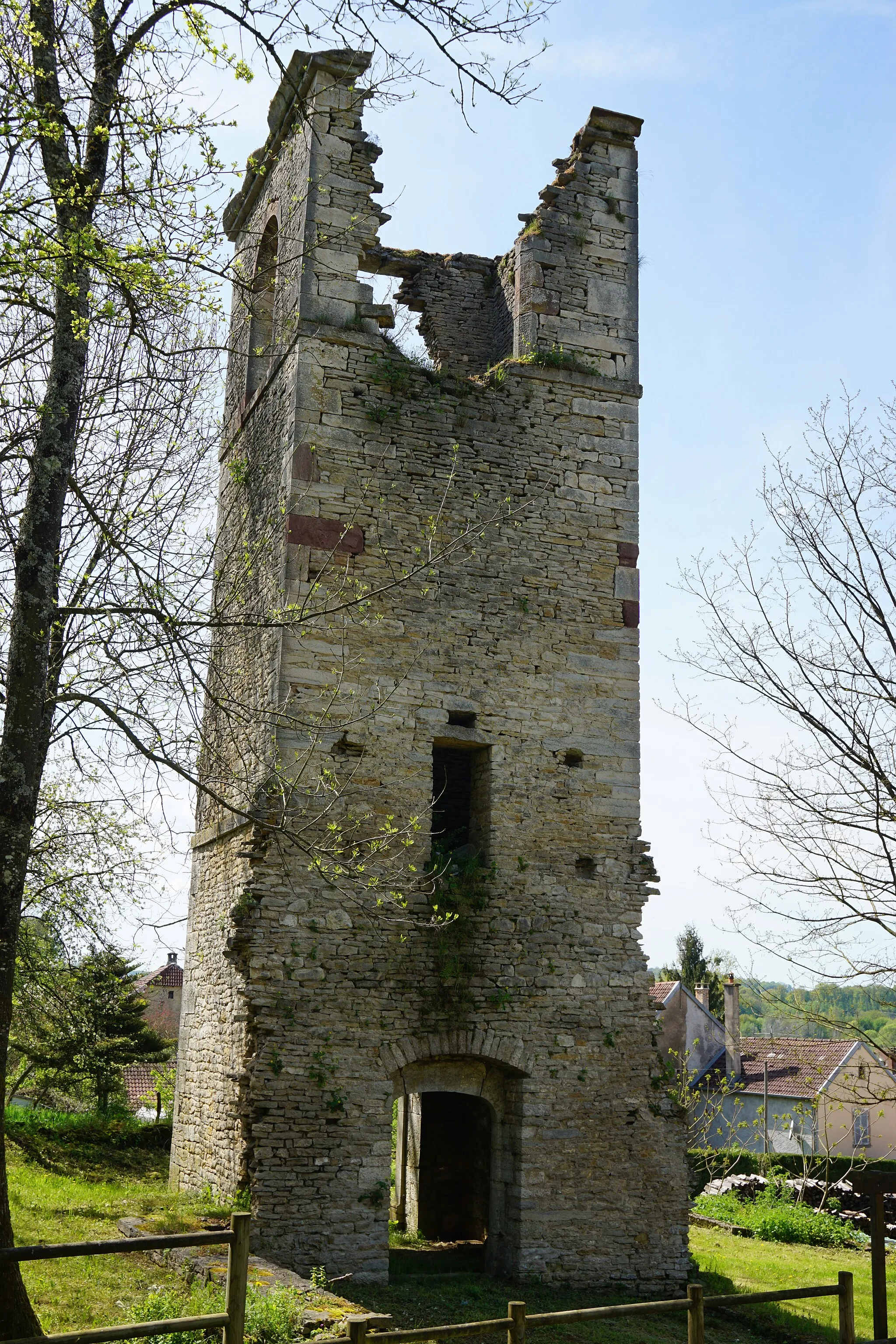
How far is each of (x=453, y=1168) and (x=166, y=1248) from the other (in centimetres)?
815

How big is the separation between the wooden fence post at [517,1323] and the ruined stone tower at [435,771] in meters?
4.20

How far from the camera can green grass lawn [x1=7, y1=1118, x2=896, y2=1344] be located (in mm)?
7566

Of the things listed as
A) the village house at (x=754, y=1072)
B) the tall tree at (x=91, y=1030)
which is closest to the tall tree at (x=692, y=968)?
the village house at (x=754, y=1072)

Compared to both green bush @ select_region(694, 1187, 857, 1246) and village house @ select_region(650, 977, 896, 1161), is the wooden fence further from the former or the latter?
village house @ select_region(650, 977, 896, 1161)

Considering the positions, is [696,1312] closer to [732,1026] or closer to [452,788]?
[452,788]

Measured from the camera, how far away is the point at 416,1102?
1275 cm

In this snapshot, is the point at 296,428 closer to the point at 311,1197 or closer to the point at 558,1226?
the point at 311,1197

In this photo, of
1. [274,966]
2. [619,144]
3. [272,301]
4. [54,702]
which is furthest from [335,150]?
[274,966]

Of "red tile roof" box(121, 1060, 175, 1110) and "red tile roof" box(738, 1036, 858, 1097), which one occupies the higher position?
"red tile roof" box(738, 1036, 858, 1097)

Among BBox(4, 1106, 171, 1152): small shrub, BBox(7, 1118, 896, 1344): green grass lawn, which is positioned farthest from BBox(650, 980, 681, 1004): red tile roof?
BBox(7, 1118, 896, 1344): green grass lawn

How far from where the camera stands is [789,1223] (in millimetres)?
15312

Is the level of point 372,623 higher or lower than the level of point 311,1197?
higher

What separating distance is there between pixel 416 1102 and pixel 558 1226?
3011mm

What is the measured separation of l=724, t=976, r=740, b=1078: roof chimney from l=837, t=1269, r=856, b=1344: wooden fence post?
2105 cm
